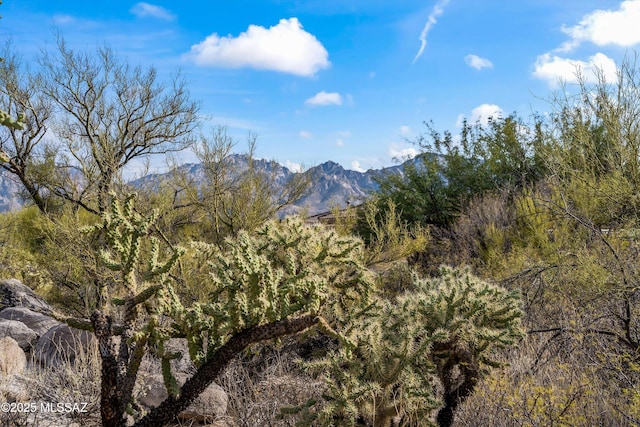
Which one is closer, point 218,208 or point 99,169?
point 218,208

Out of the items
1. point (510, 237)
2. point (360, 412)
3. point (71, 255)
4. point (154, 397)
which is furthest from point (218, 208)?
point (360, 412)

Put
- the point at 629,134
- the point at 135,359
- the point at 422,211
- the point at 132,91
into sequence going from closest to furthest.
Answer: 1. the point at 135,359
2. the point at 629,134
3. the point at 422,211
4. the point at 132,91

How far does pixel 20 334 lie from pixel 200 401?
3.65 metres

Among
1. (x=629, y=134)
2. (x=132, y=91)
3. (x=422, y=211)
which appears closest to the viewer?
(x=629, y=134)

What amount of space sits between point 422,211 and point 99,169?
29.4 feet

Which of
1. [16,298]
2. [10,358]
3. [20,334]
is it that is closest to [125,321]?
[10,358]

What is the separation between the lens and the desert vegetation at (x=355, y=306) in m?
2.33

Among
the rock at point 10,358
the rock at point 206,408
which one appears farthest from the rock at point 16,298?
the rock at point 206,408

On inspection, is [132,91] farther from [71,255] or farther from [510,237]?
[510,237]

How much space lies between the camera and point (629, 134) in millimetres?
5605

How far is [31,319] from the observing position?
284 inches

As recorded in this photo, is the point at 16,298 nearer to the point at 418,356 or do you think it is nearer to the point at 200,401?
the point at 200,401

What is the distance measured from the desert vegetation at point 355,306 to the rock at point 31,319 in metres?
1.15

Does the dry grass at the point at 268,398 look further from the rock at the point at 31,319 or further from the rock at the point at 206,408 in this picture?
the rock at the point at 31,319
